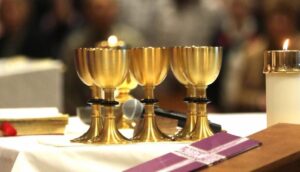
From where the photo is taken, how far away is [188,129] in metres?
1.45

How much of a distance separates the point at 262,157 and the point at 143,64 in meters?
0.31

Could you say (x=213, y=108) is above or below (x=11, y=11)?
below

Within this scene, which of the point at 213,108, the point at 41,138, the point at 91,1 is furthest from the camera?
the point at 91,1

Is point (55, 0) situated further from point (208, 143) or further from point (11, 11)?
point (208, 143)

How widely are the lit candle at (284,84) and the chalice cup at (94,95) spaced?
0.27 meters

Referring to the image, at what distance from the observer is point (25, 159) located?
139 cm

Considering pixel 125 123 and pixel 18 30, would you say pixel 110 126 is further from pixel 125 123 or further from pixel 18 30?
pixel 18 30

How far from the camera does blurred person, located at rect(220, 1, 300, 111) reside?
445cm

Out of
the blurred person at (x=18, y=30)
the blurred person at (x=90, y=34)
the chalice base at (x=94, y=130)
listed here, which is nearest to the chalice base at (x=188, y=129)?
the chalice base at (x=94, y=130)

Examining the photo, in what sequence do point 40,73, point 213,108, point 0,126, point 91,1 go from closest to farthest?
point 0,126, point 40,73, point 213,108, point 91,1

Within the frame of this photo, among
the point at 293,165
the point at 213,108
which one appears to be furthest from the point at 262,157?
the point at 213,108

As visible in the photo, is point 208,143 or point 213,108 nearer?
point 208,143

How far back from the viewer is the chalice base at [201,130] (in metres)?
1.43

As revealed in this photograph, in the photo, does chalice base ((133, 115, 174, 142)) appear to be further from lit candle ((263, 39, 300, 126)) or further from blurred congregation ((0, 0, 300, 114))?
blurred congregation ((0, 0, 300, 114))
